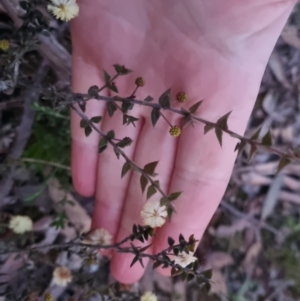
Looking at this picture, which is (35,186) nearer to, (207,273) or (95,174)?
(95,174)

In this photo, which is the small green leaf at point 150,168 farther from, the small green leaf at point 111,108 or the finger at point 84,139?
the finger at point 84,139

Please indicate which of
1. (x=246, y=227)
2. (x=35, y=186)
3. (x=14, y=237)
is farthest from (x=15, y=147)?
(x=246, y=227)

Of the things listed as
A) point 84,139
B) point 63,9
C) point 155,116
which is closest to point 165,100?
point 155,116

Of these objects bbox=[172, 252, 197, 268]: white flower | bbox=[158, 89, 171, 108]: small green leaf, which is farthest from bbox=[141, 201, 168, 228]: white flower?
bbox=[158, 89, 171, 108]: small green leaf

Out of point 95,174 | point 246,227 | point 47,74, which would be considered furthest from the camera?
point 246,227

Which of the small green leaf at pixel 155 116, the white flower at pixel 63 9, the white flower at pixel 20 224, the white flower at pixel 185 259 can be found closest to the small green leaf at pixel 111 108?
the small green leaf at pixel 155 116

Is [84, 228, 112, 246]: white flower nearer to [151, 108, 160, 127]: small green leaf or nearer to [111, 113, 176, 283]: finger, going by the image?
[111, 113, 176, 283]: finger

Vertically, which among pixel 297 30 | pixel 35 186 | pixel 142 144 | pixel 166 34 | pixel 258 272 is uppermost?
pixel 297 30
